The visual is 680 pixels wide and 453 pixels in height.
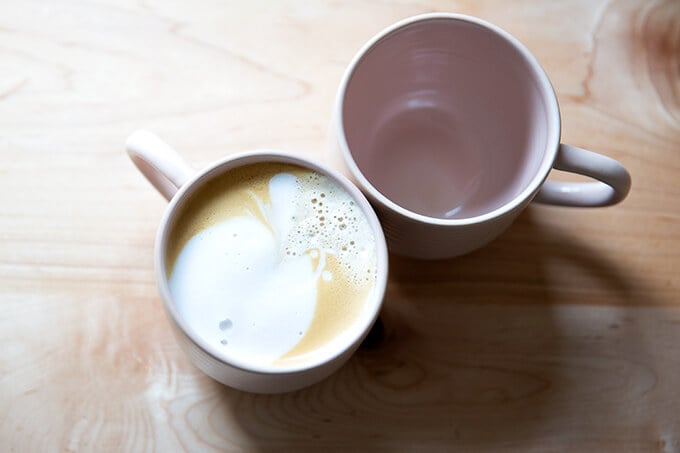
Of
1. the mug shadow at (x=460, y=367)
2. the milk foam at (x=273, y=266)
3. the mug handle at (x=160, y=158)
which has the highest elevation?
the mug handle at (x=160, y=158)

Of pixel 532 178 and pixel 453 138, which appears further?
pixel 453 138

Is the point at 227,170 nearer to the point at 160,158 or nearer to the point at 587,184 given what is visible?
the point at 160,158

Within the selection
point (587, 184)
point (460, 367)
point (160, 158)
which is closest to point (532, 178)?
point (587, 184)

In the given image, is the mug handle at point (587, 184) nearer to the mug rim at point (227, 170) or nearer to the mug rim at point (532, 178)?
the mug rim at point (532, 178)

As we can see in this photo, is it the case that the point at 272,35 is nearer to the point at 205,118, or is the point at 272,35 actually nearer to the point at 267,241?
the point at 205,118

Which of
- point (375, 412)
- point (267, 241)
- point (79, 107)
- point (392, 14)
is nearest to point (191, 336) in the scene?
point (267, 241)

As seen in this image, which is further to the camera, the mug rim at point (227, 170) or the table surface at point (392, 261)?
the table surface at point (392, 261)

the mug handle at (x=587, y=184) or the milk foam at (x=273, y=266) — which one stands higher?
the mug handle at (x=587, y=184)

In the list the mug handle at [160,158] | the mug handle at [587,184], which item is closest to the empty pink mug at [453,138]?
the mug handle at [587,184]
